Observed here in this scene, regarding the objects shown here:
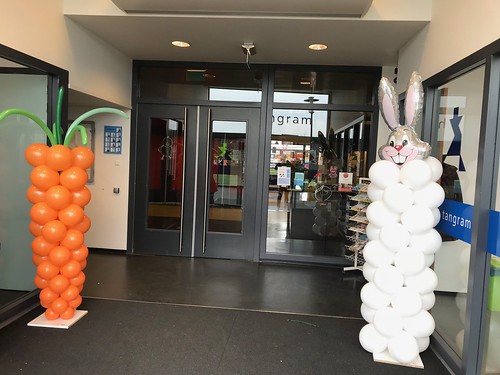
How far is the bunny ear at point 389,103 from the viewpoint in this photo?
9.29 feet

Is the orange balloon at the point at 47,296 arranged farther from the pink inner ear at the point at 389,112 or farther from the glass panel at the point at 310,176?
the pink inner ear at the point at 389,112

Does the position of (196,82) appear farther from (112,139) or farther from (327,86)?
(327,86)

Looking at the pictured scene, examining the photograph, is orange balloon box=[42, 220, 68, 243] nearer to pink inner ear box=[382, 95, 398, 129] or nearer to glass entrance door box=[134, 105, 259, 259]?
glass entrance door box=[134, 105, 259, 259]

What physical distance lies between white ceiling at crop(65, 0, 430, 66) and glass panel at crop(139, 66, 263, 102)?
568 mm

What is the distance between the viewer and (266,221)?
530cm

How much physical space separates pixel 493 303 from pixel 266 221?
3200 millimetres

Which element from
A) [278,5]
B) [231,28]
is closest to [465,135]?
[278,5]

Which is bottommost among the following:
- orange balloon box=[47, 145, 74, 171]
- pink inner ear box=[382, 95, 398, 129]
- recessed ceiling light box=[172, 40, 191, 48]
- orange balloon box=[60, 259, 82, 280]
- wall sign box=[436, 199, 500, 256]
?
orange balloon box=[60, 259, 82, 280]

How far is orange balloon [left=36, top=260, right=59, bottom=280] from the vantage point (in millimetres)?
3051

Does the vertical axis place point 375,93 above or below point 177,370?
above

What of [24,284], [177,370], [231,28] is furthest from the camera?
[231,28]

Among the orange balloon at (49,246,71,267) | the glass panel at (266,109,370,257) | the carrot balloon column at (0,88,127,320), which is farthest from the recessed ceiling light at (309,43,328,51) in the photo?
the orange balloon at (49,246,71,267)

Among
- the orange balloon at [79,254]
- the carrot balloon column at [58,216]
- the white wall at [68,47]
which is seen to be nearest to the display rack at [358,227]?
the carrot balloon column at [58,216]

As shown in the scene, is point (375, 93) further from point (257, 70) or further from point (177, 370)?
point (177, 370)
